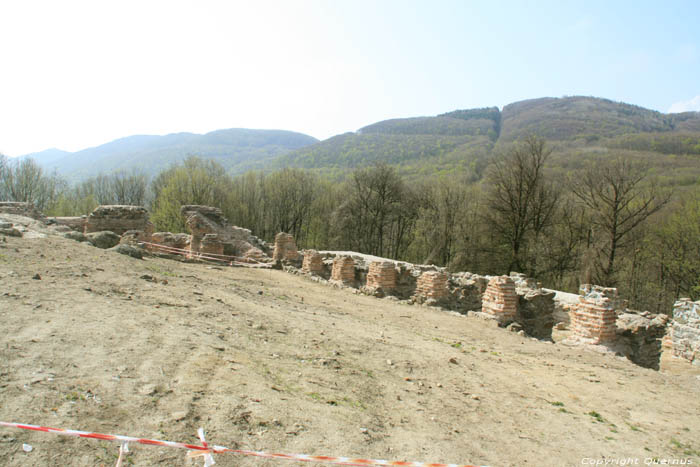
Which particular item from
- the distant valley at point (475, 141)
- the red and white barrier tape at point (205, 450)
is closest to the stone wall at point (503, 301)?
the red and white barrier tape at point (205, 450)

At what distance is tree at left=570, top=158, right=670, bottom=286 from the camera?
1767 cm

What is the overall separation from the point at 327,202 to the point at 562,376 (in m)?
29.8

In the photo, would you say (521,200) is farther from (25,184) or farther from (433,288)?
(25,184)

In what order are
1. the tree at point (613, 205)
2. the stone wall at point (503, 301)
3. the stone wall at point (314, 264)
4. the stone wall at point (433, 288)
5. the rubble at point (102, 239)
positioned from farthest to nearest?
the tree at point (613, 205), the stone wall at point (314, 264), the stone wall at point (433, 288), the rubble at point (102, 239), the stone wall at point (503, 301)

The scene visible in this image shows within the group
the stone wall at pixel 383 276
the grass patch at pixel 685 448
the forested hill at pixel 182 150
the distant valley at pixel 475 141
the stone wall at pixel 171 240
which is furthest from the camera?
the forested hill at pixel 182 150

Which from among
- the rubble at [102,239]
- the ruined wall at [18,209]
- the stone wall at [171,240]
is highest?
the ruined wall at [18,209]

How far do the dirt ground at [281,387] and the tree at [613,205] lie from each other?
44.3 ft

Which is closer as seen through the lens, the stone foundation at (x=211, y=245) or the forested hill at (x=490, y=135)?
the stone foundation at (x=211, y=245)

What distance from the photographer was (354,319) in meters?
7.75

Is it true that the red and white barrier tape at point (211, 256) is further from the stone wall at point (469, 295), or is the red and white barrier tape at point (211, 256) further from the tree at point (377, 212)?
the tree at point (377, 212)

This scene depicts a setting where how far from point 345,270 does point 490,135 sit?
7557cm

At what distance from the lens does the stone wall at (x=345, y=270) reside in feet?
44.2

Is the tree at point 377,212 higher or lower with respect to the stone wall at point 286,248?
higher

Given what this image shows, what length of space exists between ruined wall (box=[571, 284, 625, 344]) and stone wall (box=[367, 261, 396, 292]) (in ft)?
17.1
